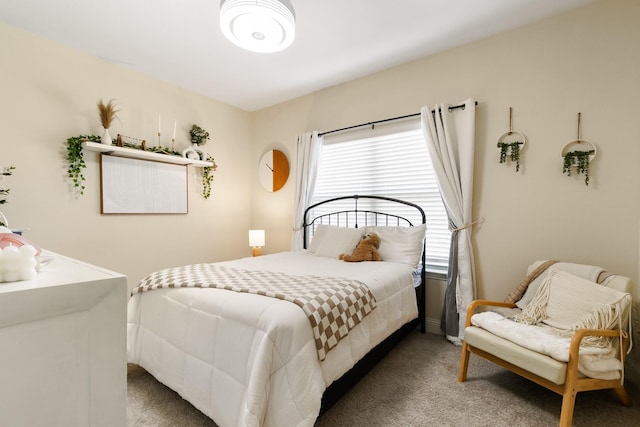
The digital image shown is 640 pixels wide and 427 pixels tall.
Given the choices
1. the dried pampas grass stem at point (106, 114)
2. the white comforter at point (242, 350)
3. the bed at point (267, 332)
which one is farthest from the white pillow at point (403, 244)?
the dried pampas grass stem at point (106, 114)

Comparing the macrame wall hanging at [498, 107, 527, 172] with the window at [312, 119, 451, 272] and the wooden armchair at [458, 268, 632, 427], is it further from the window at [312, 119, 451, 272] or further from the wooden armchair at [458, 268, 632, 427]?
the wooden armchair at [458, 268, 632, 427]

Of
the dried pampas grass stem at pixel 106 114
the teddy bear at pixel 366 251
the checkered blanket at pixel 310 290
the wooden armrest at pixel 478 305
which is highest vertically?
the dried pampas grass stem at pixel 106 114

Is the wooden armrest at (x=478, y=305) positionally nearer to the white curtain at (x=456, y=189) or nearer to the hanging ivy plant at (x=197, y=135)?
the white curtain at (x=456, y=189)

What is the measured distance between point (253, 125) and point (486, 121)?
3.11m

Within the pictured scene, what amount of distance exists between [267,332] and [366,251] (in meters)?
1.57

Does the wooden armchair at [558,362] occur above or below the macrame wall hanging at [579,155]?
below

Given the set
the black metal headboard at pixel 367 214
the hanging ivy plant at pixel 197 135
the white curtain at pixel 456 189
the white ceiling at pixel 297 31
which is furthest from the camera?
the hanging ivy plant at pixel 197 135

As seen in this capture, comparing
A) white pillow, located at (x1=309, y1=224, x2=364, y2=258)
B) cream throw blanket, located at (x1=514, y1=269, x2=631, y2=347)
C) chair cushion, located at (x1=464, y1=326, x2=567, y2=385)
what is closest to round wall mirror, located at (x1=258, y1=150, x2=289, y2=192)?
white pillow, located at (x1=309, y1=224, x2=364, y2=258)

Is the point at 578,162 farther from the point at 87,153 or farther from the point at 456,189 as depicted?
the point at 87,153

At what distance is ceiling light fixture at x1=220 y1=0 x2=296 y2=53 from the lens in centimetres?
156

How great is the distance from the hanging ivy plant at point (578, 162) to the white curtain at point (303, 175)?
2391 millimetres

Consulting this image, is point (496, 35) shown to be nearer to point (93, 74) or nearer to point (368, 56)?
point (368, 56)

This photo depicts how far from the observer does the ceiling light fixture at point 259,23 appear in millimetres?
1558

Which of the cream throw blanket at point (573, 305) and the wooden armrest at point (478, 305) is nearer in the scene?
the cream throw blanket at point (573, 305)
